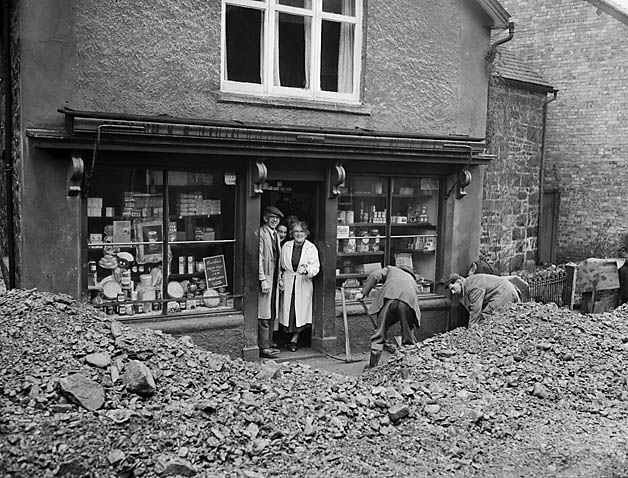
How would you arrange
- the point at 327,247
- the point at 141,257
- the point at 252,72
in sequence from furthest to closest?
the point at 327,247 < the point at 252,72 < the point at 141,257

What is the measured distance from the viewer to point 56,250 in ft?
30.6

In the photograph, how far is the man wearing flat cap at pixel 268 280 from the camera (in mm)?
11141

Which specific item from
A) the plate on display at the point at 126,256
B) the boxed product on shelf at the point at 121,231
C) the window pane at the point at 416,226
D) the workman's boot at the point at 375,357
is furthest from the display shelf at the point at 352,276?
the boxed product on shelf at the point at 121,231

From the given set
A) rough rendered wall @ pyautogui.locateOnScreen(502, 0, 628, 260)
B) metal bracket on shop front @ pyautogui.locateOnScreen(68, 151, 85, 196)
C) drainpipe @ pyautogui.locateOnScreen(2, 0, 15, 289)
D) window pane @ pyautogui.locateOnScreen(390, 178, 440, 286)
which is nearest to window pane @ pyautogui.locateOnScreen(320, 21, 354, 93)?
window pane @ pyautogui.locateOnScreen(390, 178, 440, 286)

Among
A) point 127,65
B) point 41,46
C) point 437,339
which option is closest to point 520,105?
point 437,339

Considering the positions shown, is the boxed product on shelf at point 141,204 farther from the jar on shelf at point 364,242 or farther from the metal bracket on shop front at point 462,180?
the metal bracket on shop front at point 462,180

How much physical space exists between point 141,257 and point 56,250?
1.32m

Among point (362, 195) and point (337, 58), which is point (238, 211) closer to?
point (362, 195)

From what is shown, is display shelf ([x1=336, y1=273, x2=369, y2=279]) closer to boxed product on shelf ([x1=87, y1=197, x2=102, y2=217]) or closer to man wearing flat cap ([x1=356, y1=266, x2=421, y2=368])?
man wearing flat cap ([x1=356, y1=266, x2=421, y2=368])

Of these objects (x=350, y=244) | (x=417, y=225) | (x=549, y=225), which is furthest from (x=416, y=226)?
(x=549, y=225)

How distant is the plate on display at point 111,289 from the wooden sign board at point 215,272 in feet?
4.69

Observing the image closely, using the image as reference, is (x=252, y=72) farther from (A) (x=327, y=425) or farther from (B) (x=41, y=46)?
(A) (x=327, y=425)

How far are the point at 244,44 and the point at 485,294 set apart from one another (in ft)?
17.8

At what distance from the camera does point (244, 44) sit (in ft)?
35.7
